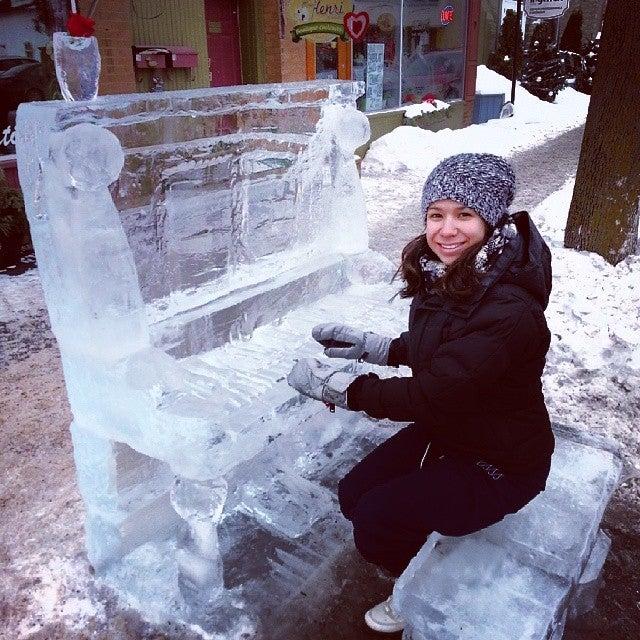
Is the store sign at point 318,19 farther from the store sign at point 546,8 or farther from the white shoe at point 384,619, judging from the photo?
the white shoe at point 384,619

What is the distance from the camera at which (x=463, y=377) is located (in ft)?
6.38

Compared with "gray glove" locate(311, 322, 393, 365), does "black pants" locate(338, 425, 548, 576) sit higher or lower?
lower

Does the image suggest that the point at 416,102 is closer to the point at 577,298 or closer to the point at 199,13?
the point at 199,13

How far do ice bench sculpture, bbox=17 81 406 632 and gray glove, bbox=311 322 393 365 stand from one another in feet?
0.52

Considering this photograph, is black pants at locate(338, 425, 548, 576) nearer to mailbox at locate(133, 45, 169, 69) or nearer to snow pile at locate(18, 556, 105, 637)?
snow pile at locate(18, 556, 105, 637)

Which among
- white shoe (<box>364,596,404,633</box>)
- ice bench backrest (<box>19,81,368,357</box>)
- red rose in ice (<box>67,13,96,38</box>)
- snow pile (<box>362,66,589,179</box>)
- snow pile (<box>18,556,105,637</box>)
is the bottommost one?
snow pile (<box>362,66,589,179</box>)

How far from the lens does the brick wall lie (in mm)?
7000

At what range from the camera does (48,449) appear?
3588 millimetres


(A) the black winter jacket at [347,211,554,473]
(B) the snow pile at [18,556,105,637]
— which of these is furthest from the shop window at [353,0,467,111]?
(B) the snow pile at [18,556,105,637]

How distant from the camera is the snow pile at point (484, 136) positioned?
36.9ft

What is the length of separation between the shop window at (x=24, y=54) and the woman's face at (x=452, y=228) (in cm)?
656

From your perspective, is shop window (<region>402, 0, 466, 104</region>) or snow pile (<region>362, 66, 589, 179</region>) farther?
shop window (<region>402, 0, 466, 104</region>)

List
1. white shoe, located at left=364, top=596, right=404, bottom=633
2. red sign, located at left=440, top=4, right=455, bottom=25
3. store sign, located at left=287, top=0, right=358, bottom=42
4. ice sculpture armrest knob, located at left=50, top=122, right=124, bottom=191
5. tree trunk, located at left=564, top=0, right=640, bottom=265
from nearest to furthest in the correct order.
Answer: ice sculpture armrest knob, located at left=50, top=122, right=124, bottom=191 < white shoe, located at left=364, top=596, right=404, bottom=633 < tree trunk, located at left=564, top=0, right=640, bottom=265 < store sign, located at left=287, top=0, right=358, bottom=42 < red sign, located at left=440, top=4, right=455, bottom=25

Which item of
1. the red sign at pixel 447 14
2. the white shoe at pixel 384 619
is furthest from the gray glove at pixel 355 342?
the red sign at pixel 447 14
